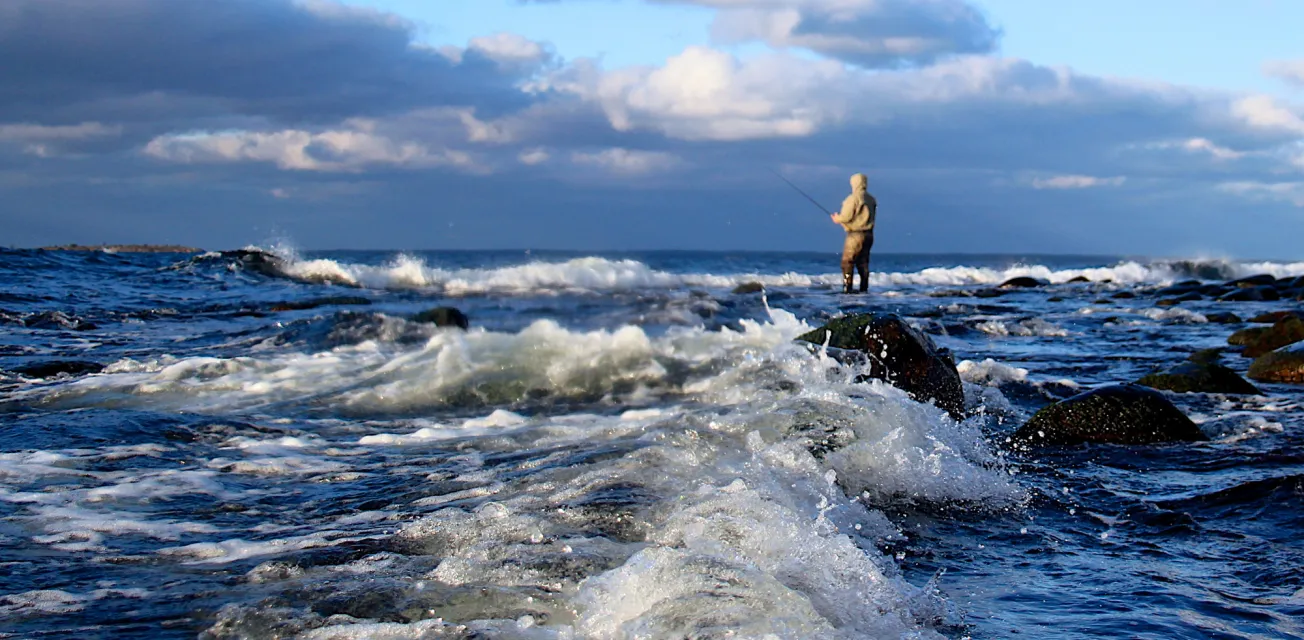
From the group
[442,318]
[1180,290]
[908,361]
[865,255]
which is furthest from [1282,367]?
[1180,290]

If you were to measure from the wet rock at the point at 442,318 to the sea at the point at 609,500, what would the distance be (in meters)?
1.95

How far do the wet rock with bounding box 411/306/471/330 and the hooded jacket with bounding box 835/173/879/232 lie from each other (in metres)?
8.23

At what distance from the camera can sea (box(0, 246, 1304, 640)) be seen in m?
3.08

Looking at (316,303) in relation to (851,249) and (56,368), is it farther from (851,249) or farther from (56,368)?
(851,249)

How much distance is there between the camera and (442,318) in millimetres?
12547

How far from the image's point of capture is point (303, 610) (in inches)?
120

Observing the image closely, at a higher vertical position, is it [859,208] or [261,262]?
[859,208]

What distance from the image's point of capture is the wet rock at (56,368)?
8.76 metres

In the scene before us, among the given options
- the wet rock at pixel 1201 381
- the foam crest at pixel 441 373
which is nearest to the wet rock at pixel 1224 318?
the wet rock at pixel 1201 381

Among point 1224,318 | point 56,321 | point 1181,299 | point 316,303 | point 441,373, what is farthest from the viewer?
point 1181,299

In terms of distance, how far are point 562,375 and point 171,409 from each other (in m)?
3.03

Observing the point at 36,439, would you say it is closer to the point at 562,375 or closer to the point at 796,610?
the point at 562,375

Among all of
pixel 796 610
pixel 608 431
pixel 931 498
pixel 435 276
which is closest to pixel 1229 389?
pixel 931 498

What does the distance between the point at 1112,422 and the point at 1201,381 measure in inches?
92.8
